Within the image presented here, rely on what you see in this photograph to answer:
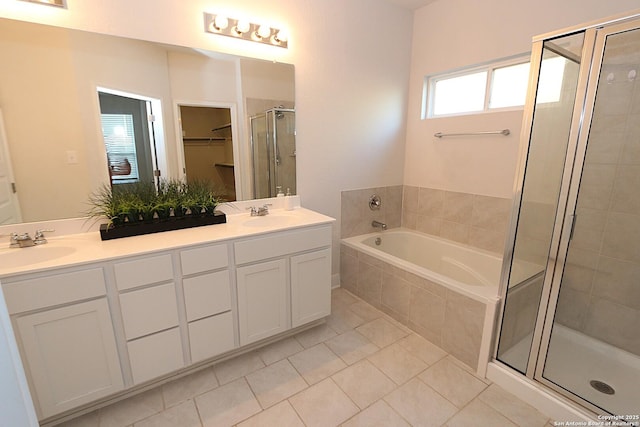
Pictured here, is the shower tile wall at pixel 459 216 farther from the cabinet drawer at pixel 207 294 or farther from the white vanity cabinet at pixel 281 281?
the cabinet drawer at pixel 207 294

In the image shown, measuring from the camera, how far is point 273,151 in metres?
2.43

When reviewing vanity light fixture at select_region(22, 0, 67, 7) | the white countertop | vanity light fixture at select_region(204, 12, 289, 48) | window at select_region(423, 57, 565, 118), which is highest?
vanity light fixture at select_region(204, 12, 289, 48)

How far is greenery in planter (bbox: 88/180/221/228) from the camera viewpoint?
176cm

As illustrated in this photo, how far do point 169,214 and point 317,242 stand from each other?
0.97 meters

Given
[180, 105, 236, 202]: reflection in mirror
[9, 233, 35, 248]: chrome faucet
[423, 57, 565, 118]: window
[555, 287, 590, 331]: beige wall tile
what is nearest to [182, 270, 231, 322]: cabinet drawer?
[180, 105, 236, 202]: reflection in mirror

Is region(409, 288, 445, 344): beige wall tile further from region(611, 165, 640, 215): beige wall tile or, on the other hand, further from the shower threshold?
region(611, 165, 640, 215): beige wall tile

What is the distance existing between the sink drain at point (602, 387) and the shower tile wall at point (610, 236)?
0.33 metres

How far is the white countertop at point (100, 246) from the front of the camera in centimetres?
139

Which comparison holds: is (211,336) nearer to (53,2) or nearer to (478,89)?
(53,2)

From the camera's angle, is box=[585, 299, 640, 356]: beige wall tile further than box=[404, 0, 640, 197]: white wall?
No

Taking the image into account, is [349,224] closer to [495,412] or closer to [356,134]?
[356,134]

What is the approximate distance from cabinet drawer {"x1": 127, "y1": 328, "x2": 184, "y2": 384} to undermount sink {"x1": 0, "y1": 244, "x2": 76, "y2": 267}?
1.94 ft

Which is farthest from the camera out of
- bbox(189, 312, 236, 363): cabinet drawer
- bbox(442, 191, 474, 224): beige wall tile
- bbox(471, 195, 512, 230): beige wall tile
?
bbox(442, 191, 474, 224): beige wall tile

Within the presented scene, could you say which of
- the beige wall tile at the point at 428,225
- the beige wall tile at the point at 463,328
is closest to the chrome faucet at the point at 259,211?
the beige wall tile at the point at 463,328
